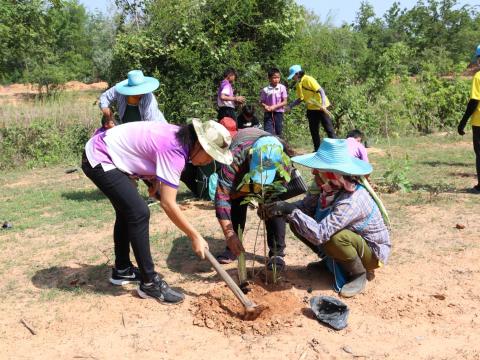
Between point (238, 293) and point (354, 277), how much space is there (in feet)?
3.22

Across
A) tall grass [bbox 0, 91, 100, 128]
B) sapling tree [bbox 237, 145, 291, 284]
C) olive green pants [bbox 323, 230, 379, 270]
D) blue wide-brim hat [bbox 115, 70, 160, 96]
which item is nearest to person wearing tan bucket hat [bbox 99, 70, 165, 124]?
blue wide-brim hat [bbox 115, 70, 160, 96]

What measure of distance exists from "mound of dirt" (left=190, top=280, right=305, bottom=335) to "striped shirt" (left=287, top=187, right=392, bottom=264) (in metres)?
0.50

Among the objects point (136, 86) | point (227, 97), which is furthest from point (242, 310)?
point (227, 97)

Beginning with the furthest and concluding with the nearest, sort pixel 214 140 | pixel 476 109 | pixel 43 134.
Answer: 1. pixel 43 134
2. pixel 476 109
3. pixel 214 140

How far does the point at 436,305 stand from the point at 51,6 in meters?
11.4

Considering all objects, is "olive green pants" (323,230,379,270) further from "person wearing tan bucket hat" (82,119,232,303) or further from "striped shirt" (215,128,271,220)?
"person wearing tan bucket hat" (82,119,232,303)

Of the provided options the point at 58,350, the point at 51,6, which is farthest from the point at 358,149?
the point at 51,6

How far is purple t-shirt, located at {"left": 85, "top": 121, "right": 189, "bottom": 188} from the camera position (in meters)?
2.94

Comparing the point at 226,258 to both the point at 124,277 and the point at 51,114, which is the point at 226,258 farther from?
the point at 51,114

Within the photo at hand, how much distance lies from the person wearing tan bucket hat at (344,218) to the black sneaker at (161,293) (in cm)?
91

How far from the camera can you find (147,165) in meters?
3.22

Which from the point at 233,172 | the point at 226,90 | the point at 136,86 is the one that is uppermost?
the point at 136,86

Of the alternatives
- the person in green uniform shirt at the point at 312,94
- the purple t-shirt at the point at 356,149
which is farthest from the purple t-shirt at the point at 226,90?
the purple t-shirt at the point at 356,149

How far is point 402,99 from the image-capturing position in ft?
40.0
